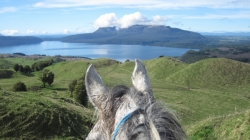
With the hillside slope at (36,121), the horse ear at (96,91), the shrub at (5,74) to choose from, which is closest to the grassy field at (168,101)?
the hillside slope at (36,121)

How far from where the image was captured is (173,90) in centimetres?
4778

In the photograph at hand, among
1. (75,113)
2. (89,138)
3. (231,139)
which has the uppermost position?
(89,138)

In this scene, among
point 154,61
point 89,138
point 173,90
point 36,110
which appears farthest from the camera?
point 154,61

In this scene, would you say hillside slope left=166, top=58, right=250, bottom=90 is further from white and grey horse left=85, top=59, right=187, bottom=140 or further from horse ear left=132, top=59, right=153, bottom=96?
white and grey horse left=85, top=59, right=187, bottom=140

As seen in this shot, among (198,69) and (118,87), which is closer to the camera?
(118,87)

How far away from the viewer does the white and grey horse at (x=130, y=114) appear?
5.49 ft

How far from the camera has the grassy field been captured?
38.8 feet

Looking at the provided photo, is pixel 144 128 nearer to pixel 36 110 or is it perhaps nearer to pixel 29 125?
pixel 29 125

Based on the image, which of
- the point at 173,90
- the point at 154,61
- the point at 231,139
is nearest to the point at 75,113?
the point at 231,139

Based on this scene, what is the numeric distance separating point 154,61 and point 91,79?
68.1 m

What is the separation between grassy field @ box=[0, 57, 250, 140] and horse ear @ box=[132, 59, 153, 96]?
182mm

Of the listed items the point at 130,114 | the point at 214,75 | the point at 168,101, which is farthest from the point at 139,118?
the point at 214,75

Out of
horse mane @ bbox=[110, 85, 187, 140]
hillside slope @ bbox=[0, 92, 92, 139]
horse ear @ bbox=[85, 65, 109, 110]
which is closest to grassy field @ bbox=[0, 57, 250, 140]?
hillside slope @ bbox=[0, 92, 92, 139]

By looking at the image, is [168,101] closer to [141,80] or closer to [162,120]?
[141,80]
